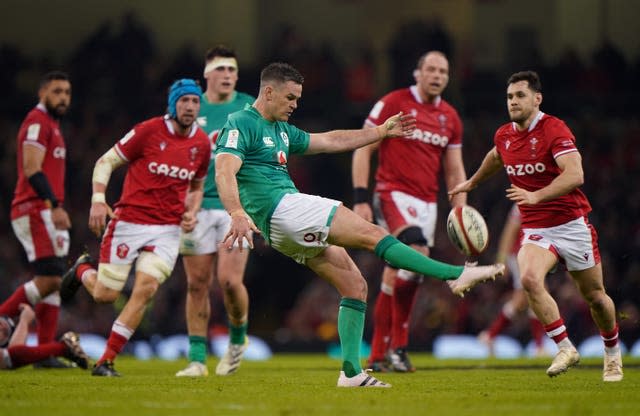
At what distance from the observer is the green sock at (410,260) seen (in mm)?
7074

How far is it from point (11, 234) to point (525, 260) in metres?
13.1

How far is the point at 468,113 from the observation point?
2116 cm

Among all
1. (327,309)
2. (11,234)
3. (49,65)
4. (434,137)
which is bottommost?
(327,309)

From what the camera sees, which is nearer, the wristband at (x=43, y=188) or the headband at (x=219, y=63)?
the wristband at (x=43, y=188)

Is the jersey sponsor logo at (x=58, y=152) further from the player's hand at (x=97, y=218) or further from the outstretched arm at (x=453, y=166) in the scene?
the outstretched arm at (x=453, y=166)

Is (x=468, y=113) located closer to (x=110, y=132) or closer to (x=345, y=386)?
(x=110, y=132)

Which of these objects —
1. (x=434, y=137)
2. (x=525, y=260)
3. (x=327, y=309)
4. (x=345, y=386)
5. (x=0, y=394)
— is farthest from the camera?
(x=327, y=309)

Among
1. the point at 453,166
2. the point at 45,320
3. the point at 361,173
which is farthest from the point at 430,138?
the point at 45,320

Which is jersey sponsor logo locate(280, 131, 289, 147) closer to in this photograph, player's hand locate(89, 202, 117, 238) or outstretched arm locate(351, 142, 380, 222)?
player's hand locate(89, 202, 117, 238)

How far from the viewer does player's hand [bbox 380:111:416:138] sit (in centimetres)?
809

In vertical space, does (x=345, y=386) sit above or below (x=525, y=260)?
below

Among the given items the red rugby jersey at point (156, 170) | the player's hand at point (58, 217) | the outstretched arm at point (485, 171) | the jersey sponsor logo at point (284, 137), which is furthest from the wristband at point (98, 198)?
the outstretched arm at point (485, 171)

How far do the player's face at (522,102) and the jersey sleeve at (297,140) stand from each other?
1.82 meters

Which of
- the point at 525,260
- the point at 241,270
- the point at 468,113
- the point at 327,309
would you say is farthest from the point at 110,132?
the point at 525,260
